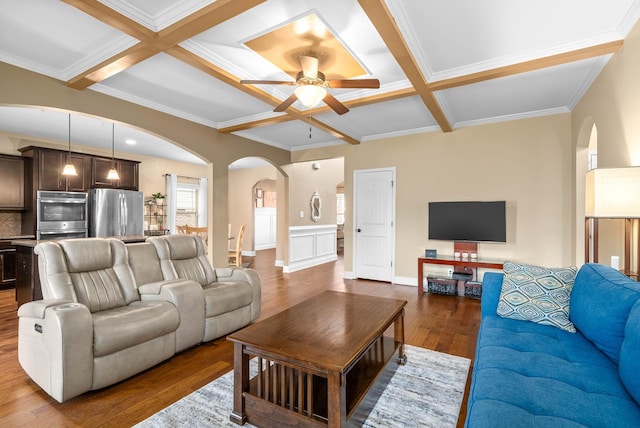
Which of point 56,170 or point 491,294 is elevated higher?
point 56,170

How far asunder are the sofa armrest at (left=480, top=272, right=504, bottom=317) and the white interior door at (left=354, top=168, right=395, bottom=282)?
312 centimetres

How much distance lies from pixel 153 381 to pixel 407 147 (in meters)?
4.87

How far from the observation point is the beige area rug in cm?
186

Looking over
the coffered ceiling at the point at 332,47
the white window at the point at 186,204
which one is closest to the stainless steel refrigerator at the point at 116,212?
the white window at the point at 186,204

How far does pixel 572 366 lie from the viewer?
158 cm

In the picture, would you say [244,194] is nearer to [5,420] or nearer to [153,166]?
[153,166]

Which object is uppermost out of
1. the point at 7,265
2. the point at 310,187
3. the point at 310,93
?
the point at 310,93

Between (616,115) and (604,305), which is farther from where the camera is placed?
(616,115)

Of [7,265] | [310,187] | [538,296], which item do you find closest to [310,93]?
[538,296]

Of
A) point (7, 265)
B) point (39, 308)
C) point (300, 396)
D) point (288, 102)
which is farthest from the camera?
point (7, 265)

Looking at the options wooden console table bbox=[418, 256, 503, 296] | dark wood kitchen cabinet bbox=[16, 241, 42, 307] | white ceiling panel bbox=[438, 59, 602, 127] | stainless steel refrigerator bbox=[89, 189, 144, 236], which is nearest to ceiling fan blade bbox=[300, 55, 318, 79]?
white ceiling panel bbox=[438, 59, 602, 127]

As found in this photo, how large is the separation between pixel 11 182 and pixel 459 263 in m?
7.56

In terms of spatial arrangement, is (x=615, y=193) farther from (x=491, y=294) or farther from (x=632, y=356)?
(x=632, y=356)

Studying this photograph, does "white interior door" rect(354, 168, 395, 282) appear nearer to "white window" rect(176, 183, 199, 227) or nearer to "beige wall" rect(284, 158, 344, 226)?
"beige wall" rect(284, 158, 344, 226)
